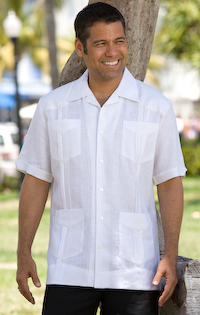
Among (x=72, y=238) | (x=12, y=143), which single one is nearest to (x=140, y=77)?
(x=72, y=238)

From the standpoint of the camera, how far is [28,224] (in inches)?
89.7

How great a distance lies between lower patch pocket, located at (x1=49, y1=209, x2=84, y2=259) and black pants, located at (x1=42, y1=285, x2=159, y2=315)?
0.48 ft

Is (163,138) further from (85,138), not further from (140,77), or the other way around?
(140,77)

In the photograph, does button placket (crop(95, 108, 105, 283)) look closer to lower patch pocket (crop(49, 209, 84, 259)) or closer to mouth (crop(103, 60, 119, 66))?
lower patch pocket (crop(49, 209, 84, 259))

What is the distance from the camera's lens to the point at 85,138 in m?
2.18

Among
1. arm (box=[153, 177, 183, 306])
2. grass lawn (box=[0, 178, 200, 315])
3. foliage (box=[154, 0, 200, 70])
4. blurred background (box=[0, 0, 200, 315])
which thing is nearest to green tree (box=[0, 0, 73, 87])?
blurred background (box=[0, 0, 200, 315])

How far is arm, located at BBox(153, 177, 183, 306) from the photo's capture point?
2.15m

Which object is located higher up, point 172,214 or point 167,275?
point 172,214

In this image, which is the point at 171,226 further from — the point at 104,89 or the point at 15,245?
the point at 15,245

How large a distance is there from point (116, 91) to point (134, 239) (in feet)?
2.11

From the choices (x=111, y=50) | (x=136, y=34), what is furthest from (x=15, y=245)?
(x=111, y=50)

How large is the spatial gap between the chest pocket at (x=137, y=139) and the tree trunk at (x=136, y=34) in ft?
3.40

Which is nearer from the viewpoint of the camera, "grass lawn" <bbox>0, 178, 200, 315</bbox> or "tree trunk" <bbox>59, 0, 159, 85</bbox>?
"tree trunk" <bbox>59, 0, 159, 85</bbox>

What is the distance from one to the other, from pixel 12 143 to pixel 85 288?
15346 millimetres
